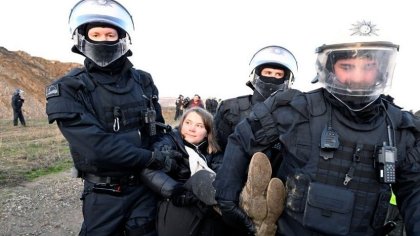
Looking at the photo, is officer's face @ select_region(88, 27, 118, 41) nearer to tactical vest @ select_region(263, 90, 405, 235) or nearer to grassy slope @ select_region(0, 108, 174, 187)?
tactical vest @ select_region(263, 90, 405, 235)

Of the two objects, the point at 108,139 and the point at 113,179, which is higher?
the point at 108,139

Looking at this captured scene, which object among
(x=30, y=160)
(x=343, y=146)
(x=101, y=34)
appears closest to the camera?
(x=343, y=146)

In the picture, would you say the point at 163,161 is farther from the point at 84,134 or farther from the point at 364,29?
the point at 364,29

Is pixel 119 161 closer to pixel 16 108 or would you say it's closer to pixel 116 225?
pixel 116 225

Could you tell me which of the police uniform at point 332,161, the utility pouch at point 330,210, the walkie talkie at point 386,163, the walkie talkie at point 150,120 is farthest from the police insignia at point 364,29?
the walkie talkie at point 150,120

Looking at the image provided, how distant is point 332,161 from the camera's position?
215 cm

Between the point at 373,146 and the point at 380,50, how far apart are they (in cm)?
53

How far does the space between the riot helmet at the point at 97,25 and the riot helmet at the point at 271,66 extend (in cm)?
143

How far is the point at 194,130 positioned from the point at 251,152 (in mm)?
983

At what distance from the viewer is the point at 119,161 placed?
254 cm

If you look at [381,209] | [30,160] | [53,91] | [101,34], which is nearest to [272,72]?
[101,34]

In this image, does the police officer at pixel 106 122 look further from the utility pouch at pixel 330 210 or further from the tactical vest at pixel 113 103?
the utility pouch at pixel 330 210

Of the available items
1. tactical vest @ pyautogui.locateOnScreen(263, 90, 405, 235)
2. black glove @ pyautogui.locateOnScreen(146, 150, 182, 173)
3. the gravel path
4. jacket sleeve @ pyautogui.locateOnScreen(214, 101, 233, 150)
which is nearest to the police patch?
black glove @ pyautogui.locateOnScreen(146, 150, 182, 173)

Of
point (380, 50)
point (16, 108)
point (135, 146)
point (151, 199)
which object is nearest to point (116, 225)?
point (151, 199)
